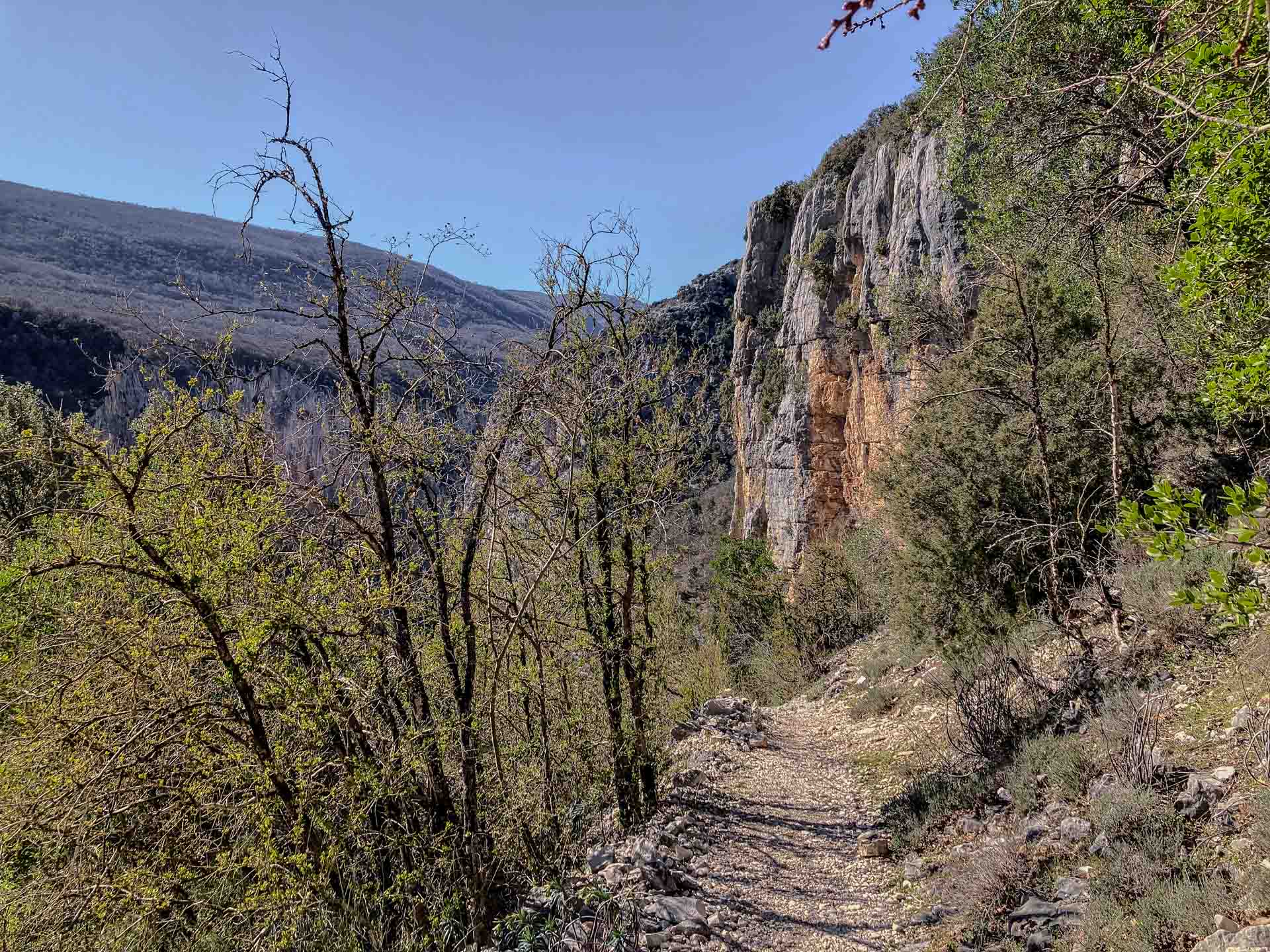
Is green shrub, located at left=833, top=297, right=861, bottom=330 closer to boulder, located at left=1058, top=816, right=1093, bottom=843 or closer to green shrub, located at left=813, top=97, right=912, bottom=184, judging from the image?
green shrub, located at left=813, top=97, right=912, bottom=184

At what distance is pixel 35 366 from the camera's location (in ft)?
149

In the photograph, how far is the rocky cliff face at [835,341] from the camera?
2541cm

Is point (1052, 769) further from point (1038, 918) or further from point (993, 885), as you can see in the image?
point (1038, 918)

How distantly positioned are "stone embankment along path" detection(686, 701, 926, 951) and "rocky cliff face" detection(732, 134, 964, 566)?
51.6 ft

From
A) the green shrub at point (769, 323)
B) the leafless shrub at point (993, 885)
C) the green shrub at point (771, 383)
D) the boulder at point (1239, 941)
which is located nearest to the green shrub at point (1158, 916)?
the boulder at point (1239, 941)

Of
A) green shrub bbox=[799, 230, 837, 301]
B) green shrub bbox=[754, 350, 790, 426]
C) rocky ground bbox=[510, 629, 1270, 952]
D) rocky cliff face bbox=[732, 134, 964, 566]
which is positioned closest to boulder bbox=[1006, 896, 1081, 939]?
rocky ground bbox=[510, 629, 1270, 952]

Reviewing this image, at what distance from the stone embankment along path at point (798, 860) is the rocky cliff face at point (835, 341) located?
51.6ft

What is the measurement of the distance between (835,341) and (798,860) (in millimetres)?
26839

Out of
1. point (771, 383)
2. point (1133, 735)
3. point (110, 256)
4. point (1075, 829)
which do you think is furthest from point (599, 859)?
point (110, 256)

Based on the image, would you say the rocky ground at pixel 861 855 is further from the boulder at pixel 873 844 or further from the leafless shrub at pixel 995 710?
the leafless shrub at pixel 995 710

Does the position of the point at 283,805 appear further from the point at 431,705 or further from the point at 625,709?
the point at 625,709

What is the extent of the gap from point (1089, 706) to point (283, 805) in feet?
21.8

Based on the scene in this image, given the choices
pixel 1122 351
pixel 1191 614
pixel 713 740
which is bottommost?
pixel 713 740

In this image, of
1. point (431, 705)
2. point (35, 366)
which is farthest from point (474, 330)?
point (35, 366)
